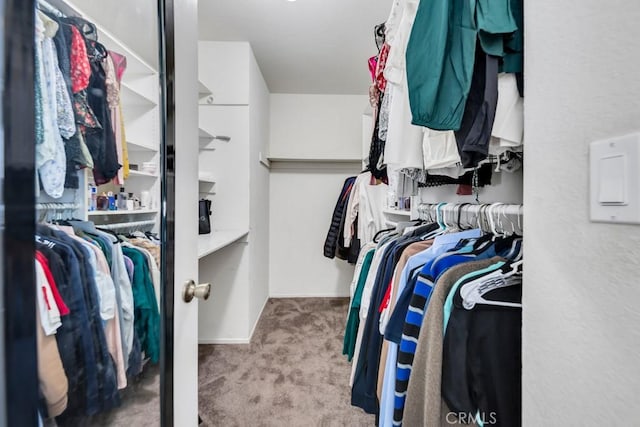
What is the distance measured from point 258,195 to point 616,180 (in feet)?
8.86

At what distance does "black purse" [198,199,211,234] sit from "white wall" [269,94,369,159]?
1.31 metres

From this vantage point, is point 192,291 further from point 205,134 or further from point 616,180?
point 205,134

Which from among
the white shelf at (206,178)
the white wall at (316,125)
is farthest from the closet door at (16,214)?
the white wall at (316,125)

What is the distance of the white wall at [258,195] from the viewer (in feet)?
8.37

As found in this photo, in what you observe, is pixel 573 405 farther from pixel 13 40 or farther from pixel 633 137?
pixel 13 40

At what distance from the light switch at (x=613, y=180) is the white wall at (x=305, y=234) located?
316 cm

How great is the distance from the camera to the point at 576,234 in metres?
0.45

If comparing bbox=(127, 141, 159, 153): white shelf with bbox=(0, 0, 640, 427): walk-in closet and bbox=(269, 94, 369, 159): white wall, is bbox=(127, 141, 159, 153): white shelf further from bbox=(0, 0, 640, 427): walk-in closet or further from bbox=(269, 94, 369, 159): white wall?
bbox=(269, 94, 369, 159): white wall

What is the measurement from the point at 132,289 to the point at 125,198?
0.63ft

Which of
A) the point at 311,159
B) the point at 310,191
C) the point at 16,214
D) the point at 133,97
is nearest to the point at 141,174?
the point at 133,97

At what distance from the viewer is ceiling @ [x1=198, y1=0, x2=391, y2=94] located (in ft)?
6.40

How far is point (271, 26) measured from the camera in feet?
7.11

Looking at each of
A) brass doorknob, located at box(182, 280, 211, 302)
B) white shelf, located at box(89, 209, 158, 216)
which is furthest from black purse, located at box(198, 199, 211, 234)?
white shelf, located at box(89, 209, 158, 216)

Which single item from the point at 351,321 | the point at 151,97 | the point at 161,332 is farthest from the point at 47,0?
the point at 351,321
